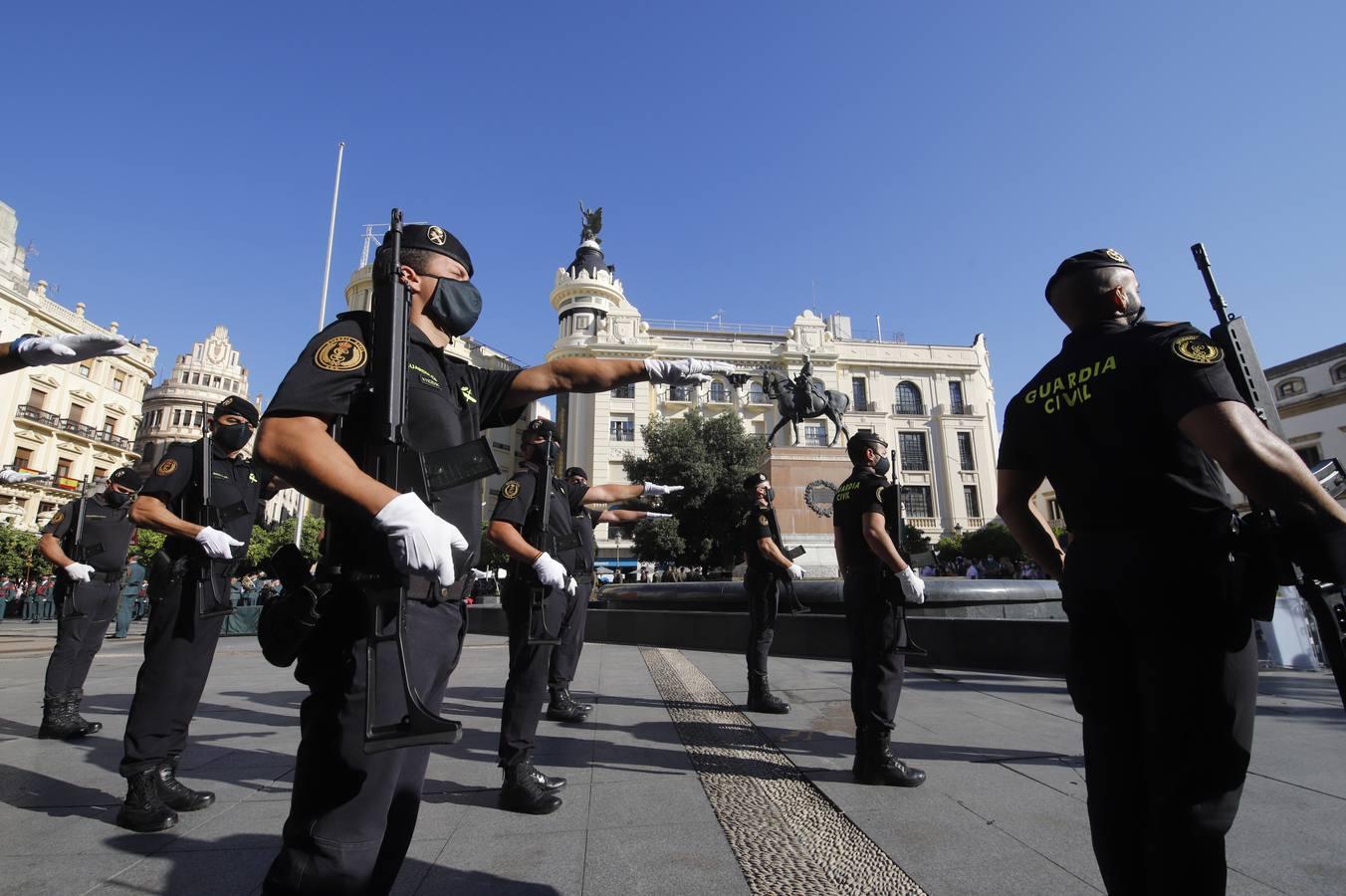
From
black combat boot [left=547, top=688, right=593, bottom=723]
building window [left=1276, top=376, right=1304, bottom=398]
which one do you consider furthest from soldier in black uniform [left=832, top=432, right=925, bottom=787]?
building window [left=1276, top=376, right=1304, bottom=398]

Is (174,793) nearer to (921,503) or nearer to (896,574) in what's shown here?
(896,574)

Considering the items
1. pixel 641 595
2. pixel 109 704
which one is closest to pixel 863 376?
pixel 641 595

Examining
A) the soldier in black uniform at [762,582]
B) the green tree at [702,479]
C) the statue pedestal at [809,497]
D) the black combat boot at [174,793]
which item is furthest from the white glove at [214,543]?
the green tree at [702,479]

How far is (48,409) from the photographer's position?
37.8 metres

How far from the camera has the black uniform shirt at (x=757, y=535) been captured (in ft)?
17.7

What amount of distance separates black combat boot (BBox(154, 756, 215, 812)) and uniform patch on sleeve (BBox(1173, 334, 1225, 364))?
411 cm

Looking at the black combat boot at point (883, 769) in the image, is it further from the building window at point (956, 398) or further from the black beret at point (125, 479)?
the building window at point (956, 398)

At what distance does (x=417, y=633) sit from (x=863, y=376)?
162 feet

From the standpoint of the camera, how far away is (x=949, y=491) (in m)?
44.9

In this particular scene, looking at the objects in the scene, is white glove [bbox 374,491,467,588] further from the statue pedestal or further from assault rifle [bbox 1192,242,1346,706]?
the statue pedestal

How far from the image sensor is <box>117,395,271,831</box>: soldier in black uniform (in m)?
2.82

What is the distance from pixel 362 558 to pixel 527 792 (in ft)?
6.18

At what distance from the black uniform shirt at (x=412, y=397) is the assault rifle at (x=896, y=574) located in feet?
8.05

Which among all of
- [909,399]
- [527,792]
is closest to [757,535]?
[527,792]
